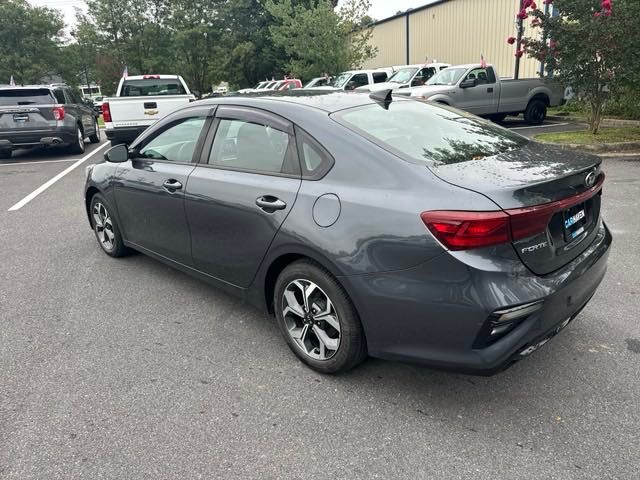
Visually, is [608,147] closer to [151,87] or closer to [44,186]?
[44,186]

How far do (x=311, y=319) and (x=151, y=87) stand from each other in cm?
1216

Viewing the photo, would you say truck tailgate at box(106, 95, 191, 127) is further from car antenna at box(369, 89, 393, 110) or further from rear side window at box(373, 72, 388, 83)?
rear side window at box(373, 72, 388, 83)

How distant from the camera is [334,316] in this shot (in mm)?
2939

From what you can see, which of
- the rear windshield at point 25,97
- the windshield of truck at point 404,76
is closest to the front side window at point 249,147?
the rear windshield at point 25,97

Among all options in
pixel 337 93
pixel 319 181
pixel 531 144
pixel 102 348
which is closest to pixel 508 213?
pixel 319 181

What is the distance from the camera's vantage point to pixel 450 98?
13.8 m

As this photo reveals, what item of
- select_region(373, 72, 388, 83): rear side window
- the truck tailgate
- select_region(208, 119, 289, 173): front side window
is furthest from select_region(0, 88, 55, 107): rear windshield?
select_region(373, 72, 388, 83): rear side window

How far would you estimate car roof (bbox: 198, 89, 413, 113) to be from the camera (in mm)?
3350

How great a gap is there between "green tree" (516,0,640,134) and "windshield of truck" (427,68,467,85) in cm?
318

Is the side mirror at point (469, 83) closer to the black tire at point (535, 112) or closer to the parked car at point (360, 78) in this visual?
the black tire at point (535, 112)

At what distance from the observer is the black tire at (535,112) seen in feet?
50.3

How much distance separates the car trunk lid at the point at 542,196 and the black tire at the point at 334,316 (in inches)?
32.6

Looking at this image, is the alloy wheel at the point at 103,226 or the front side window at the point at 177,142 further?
the alloy wheel at the point at 103,226

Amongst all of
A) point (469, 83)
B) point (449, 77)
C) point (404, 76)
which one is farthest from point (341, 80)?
point (469, 83)
